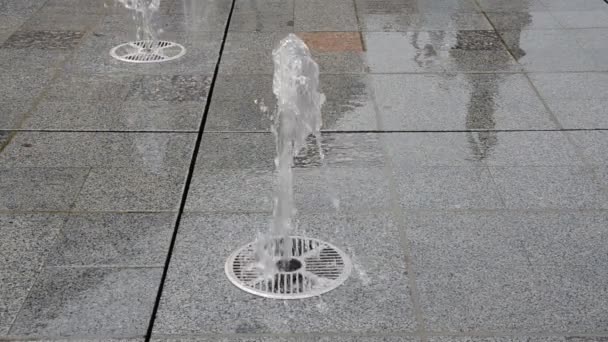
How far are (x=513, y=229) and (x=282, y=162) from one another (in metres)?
1.51

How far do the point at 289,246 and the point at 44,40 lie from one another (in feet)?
17.0

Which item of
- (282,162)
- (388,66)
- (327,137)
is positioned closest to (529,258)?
(282,162)

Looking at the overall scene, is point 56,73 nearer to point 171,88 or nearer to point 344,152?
point 171,88

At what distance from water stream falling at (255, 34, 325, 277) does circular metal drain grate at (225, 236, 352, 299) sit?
44 mm

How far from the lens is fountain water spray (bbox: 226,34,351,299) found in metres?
4.93

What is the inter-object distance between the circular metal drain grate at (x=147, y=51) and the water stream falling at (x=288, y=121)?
3.34 metres

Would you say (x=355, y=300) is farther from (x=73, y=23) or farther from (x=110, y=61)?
(x=73, y=23)

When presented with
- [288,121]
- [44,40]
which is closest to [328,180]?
[288,121]

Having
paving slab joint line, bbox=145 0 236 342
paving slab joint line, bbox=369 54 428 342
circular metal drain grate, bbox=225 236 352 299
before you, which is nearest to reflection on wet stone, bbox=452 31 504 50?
paving slab joint line, bbox=369 54 428 342

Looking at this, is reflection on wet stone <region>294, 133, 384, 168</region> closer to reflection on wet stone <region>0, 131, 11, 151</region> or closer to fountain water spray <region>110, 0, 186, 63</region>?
reflection on wet stone <region>0, 131, 11, 151</region>

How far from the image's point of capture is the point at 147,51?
8.87 metres

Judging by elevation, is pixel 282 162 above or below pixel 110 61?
above

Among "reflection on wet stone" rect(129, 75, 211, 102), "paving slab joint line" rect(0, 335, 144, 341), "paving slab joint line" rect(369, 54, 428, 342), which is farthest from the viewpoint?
"reflection on wet stone" rect(129, 75, 211, 102)

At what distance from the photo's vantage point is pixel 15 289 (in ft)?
16.0
